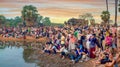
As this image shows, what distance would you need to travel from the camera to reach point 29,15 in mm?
28312

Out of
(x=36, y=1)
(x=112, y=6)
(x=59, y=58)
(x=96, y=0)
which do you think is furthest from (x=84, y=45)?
(x=36, y=1)

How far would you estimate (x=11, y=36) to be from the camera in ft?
87.4

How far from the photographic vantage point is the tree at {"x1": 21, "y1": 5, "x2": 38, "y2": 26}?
25.4m

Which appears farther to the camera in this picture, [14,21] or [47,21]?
[14,21]

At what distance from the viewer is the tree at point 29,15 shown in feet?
83.2

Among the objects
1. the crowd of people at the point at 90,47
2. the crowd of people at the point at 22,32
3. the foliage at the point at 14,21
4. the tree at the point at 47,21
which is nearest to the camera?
the crowd of people at the point at 90,47

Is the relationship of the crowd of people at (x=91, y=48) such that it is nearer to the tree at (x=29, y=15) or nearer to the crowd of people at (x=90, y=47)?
the crowd of people at (x=90, y=47)

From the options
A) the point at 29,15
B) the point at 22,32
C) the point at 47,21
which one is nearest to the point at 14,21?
the point at 22,32

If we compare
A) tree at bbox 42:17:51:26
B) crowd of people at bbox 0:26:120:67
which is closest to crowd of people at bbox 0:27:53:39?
tree at bbox 42:17:51:26

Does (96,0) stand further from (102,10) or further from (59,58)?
(59,58)

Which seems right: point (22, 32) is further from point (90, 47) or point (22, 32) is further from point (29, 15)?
point (90, 47)

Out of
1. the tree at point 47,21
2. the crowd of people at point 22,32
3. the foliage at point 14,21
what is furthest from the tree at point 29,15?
the tree at point 47,21

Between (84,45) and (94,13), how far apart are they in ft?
25.6

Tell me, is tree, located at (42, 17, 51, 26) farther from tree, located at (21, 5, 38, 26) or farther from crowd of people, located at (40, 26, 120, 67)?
crowd of people, located at (40, 26, 120, 67)
